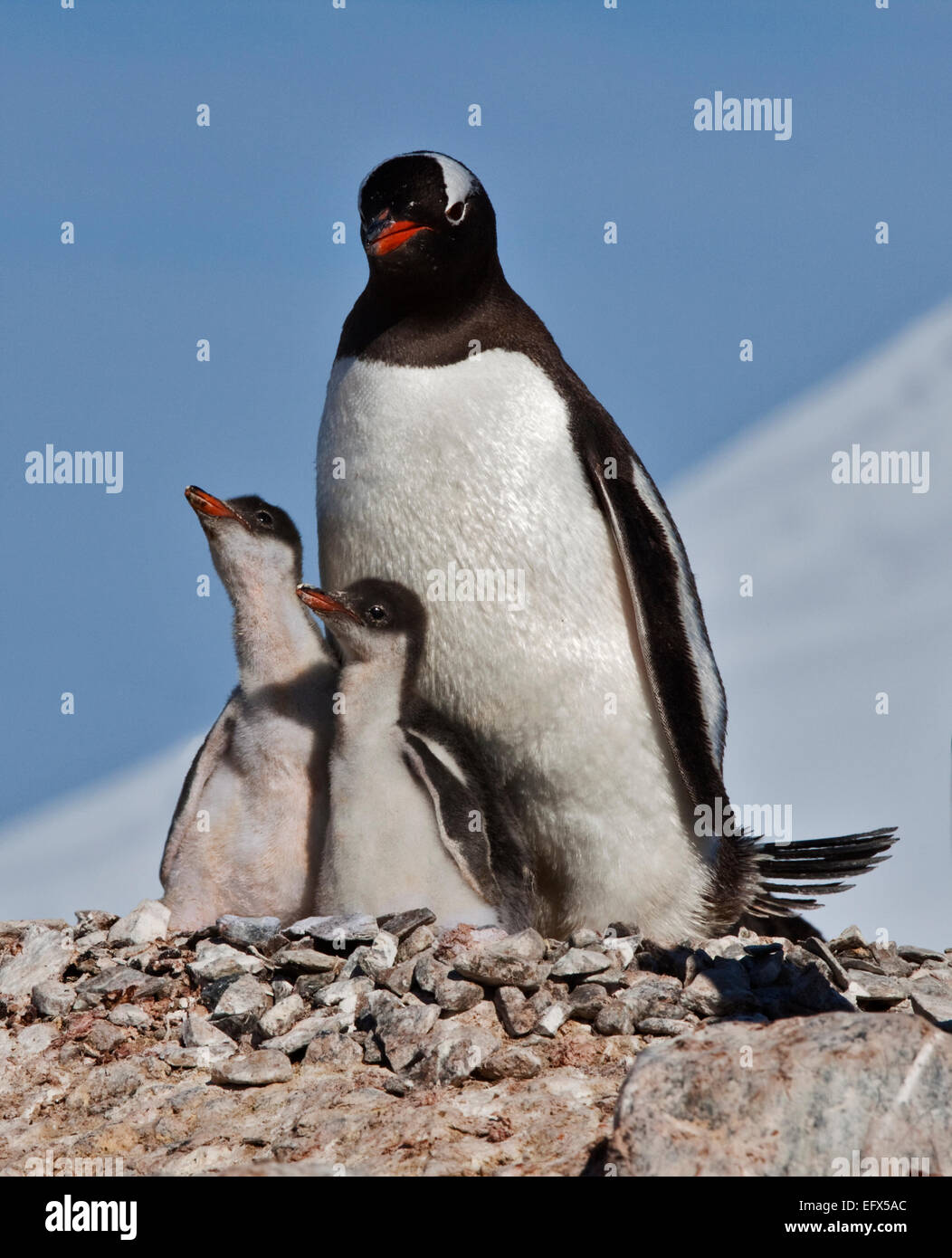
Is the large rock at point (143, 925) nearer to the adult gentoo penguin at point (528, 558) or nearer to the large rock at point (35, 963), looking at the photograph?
the large rock at point (35, 963)

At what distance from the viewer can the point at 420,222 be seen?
16.6 ft

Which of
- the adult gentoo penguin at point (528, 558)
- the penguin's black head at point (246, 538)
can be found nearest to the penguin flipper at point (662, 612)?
the adult gentoo penguin at point (528, 558)

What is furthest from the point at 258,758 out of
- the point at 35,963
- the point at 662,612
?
the point at 662,612

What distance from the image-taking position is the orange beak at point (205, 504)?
5.09 metres

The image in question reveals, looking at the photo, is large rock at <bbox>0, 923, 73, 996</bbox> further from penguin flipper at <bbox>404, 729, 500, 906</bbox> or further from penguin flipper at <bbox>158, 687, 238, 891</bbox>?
penguin flipper at <bbox>404, 729, 500, 906</bbox>

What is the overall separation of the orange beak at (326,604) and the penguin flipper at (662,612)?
3.39ft

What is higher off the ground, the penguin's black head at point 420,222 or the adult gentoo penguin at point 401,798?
the penguin's black head at point 420,222

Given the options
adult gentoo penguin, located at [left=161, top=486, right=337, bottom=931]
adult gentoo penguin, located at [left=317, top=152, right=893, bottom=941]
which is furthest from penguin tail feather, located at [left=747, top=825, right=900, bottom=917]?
adult gentoo penguin, located at [left=161, top=486, right=337, bottom=931]

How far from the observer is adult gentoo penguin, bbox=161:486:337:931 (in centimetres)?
502

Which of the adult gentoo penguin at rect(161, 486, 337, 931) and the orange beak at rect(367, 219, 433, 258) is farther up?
the orange beak at rect(367, 219, 433, 258)

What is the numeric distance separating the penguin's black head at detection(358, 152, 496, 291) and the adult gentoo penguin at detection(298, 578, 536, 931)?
45.3 inches

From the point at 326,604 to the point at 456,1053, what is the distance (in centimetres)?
169

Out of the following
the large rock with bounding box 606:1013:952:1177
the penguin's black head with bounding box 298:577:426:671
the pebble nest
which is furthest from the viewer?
the penguin's black head with bounding box 298:577:426:671

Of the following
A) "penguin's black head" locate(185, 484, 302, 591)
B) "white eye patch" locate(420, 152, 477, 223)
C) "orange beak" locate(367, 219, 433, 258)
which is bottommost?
"penguin's black head" locate(185, 484, 302, 591)
